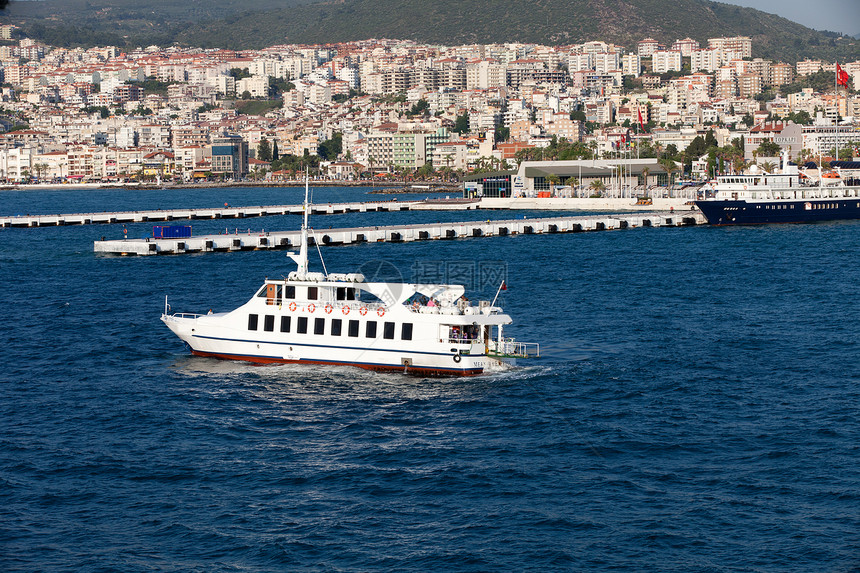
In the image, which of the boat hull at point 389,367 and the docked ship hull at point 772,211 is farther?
the docked ship hull at point 772,211

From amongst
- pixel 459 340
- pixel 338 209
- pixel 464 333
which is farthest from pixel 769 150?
pixel 459 340

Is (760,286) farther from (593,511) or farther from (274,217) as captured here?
(274,217)

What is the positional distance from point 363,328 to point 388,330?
3.13 feet

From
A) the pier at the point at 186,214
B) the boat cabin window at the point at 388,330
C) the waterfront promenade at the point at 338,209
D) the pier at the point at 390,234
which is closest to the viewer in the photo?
the boat cabin window at the point at 388,330

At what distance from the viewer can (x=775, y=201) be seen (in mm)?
104562

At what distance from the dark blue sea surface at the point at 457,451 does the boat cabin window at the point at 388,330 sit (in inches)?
57.3

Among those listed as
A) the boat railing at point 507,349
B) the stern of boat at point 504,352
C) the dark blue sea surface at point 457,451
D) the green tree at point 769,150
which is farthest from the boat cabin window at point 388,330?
the green tree at point 769,150

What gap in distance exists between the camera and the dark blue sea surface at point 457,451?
2394cm

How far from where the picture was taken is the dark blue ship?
4102 inches

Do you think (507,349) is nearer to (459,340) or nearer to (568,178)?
(459,340)

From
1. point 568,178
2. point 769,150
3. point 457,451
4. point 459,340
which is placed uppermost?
point 769,150

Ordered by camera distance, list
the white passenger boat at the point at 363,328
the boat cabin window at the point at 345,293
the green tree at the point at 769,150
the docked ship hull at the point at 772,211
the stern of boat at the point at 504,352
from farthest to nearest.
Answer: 1. the green tree at the point at 769,150
2. the docked ship hull at the point at 772,211
3. the boat cabin window at the point at 345,293
4. the stern of boat at the point at 504,352
5. the white passenger boat at the point at 363,328

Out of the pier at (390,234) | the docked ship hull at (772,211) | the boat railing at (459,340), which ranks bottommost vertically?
the boat railing at (459,340)

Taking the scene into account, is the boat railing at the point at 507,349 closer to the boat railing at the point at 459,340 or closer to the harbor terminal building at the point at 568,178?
the boat railing at the point at 459,340
